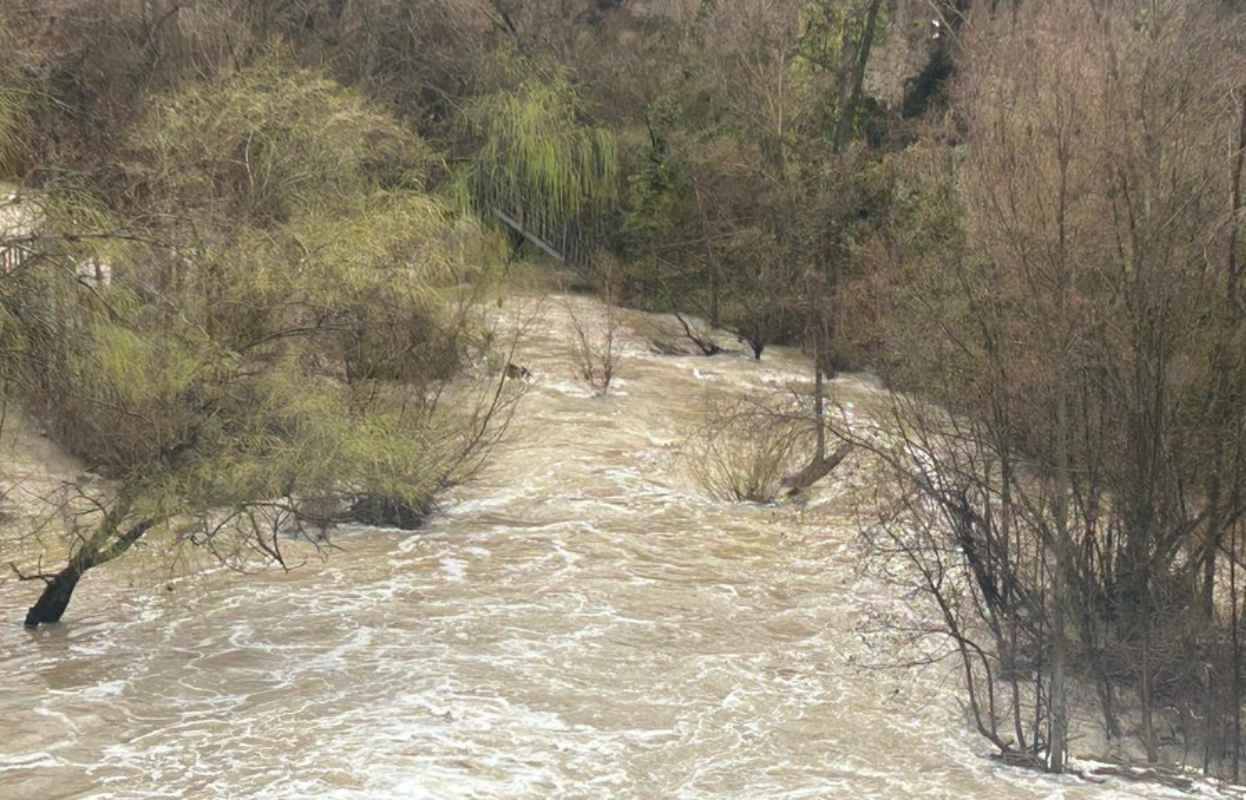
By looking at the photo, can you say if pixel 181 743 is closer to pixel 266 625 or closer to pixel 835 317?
pixel 266 625

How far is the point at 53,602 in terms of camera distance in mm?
11375

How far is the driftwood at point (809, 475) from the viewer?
14789 mm

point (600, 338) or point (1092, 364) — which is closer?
point (1092, 364)

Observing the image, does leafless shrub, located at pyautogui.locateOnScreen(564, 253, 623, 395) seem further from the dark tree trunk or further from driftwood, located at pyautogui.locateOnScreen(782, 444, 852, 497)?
the dark tree trunk

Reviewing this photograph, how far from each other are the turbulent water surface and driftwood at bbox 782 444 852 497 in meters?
0.39

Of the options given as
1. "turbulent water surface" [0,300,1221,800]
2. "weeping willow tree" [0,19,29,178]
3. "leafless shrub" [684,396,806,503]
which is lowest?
"turbulent water surface" [0,300,1221,800]

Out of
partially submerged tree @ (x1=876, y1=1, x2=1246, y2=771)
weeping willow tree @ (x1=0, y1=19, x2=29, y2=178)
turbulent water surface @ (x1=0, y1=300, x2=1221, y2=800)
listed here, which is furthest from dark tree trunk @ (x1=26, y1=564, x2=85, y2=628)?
partially submerged tree @ (x1=876, y1=1, x2=1246, y2=771)

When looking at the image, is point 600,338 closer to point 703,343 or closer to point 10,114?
point 703,343

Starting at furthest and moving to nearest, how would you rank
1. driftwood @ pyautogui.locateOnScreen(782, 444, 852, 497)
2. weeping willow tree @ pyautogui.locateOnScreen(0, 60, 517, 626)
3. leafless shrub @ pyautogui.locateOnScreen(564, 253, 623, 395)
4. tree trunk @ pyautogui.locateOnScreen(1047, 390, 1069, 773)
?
1. leafless shrub @ pyautogui.locateOnScreen(564, 253, 623, 395)
2. driftwood @ pyautogui.locateOnScreen(782, 444, 852, 497)
3. weeping willow tree @ pyautogui.locateOnScreen(0, 60, 517, 626)
4. tree trunk @ pyautogui.locateOnScreen(1047, 390, 1069, 773)

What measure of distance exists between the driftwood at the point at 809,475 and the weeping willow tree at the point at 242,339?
12.2ft

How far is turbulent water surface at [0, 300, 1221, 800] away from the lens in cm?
902

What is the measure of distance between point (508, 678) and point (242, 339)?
10.3 feet

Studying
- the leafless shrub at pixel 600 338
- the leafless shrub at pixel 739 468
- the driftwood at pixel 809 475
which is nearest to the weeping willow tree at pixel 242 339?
the leafless shrub at pixel 739 468

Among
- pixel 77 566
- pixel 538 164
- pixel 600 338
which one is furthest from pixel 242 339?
pixel 538 164
